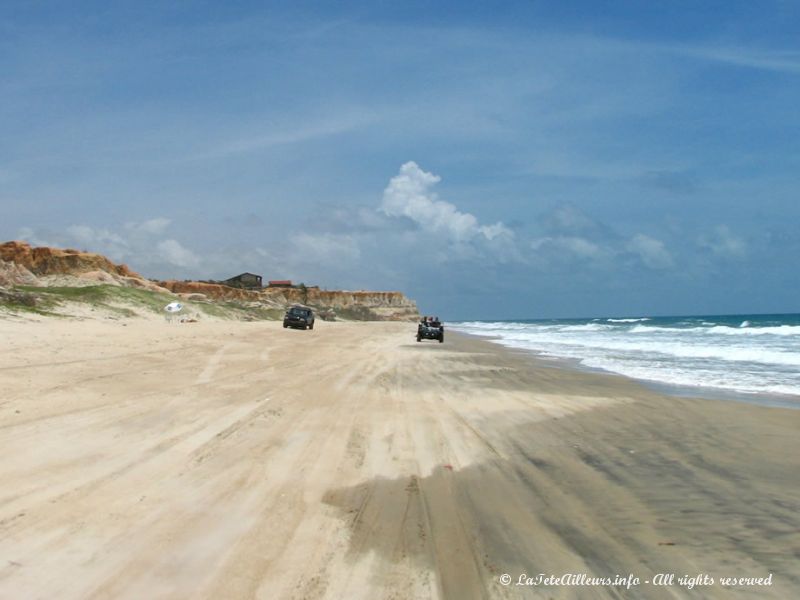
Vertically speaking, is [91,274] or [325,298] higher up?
[325,298]

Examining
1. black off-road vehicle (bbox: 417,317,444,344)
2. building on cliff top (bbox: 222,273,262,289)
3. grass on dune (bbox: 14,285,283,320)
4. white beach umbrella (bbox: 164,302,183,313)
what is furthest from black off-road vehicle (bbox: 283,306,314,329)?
building on cliff top (bbox: 222,273,262,289)

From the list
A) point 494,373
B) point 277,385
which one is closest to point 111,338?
Answer: point 277,385

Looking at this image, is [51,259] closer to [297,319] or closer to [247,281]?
[297,319]

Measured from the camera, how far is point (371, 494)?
568cm

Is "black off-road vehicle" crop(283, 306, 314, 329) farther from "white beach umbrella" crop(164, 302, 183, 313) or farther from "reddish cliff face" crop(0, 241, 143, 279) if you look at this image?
"reddish cliff face" crop(0, 241, 143, 279)

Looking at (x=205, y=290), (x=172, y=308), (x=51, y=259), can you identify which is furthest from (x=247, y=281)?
(x=172, y=308)

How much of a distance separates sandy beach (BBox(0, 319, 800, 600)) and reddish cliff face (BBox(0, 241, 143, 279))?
1578 inches

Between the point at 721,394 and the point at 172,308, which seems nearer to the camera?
the point at 721,394

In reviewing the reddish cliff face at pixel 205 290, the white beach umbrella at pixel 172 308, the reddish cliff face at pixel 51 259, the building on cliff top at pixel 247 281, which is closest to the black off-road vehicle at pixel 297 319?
the white beach umbrella at pixel 172 308

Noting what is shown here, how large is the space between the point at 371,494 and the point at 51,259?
49143mm

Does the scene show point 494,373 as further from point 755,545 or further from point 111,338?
point 755,545

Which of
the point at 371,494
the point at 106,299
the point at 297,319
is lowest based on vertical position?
the point at 371,494

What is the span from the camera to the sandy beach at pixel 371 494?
398 cm

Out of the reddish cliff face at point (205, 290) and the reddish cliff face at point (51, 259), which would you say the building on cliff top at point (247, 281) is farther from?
the reddish cliff face at point (51, 259)
